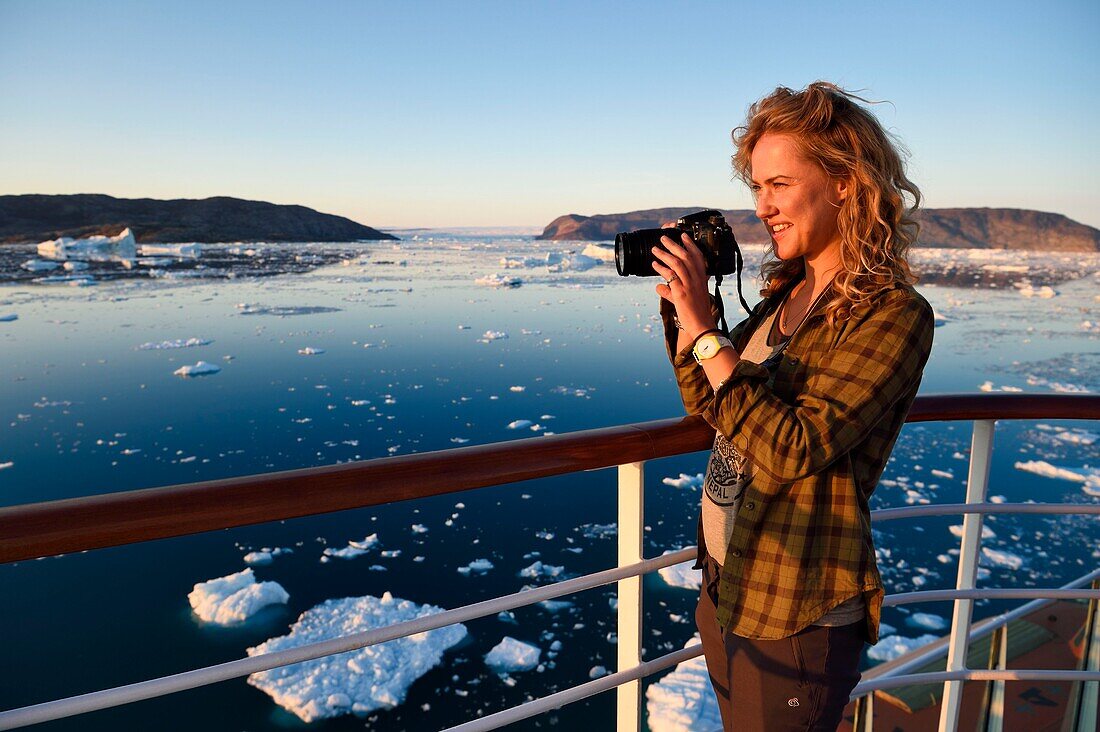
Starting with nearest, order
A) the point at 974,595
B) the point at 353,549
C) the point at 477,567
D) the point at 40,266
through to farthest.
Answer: the point at 974,595
the point at 477,567
the point at 353,549
the point at 40,266

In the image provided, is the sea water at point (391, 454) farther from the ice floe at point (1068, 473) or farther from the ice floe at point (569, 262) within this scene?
the ice floe at point (569, 262)

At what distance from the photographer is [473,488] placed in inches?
24.3

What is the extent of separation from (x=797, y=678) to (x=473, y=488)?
384 mm

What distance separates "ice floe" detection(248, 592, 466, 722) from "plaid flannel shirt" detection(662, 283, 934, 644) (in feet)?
22.1

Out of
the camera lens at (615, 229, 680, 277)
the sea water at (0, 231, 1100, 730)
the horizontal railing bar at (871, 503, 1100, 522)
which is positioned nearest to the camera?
the camera lens at (615, 229, 680, 277)

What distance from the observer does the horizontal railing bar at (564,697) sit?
702 mm

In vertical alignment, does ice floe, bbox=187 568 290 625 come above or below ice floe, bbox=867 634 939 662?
above

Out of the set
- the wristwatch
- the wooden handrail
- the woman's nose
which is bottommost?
the wooden handrail

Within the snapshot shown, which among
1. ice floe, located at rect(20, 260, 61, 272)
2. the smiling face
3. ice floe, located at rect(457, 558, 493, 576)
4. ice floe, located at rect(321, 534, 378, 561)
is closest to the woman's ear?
the smiling face

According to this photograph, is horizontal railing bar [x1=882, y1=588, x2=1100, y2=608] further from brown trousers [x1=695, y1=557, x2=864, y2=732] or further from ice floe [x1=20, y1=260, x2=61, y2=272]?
ice floe [x1=20, y1=260, x2=61, y2=272]

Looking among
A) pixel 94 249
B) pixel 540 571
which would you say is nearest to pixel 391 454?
pixel 540 571

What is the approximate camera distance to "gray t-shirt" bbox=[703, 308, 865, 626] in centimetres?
68

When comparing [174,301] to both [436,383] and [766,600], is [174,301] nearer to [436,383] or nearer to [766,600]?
[436,383]

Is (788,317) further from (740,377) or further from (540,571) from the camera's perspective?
(540,571)
